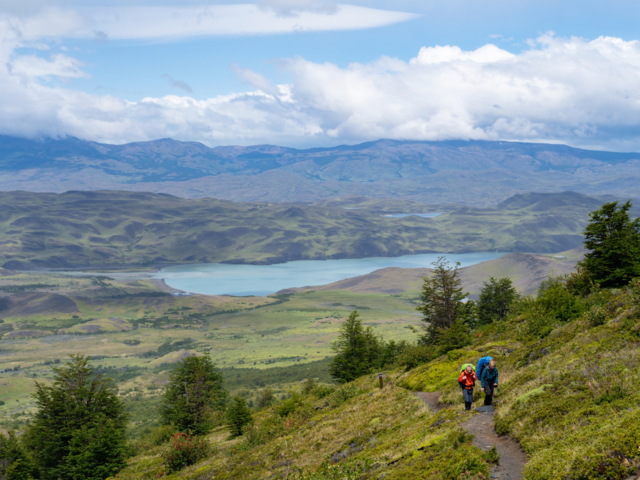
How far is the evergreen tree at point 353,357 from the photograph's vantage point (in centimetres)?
4975

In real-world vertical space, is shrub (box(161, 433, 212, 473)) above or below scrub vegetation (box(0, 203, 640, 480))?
below

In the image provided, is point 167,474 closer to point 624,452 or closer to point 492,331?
point 492,331

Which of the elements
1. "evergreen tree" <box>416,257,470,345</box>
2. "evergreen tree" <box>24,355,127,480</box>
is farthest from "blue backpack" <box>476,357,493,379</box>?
"evergreen tree" <box>416,257,470,345</box>

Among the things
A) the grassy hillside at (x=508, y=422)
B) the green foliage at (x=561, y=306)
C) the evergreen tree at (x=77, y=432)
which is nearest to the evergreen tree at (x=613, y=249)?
the grassy hillside at (x=508, y=422)

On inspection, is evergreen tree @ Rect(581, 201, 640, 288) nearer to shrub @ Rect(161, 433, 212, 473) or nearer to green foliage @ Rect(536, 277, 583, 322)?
green foliage @ Rect(536, 277, 583, 322)

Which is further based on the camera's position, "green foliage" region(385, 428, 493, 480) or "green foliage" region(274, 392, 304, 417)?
"green foliage" region(274, 392, 304, 417)

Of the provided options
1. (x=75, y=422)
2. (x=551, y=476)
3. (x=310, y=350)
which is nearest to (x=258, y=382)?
(x=310, y=350)

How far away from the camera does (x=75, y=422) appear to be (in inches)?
1538

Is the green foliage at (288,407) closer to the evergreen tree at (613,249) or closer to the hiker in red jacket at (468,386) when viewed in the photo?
the hiker in red jacket at (468,386)

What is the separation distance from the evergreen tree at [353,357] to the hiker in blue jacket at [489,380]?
35.2m

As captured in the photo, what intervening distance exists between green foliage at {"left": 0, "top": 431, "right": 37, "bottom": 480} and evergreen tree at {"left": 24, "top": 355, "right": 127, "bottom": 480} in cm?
97

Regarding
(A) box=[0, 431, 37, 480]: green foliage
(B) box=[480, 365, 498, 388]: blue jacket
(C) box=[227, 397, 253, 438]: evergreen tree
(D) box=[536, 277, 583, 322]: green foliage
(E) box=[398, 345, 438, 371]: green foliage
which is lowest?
(A) box=[0, 431, 37, 480]: green foliage

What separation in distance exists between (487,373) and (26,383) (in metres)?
170

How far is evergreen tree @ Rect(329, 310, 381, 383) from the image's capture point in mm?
49750
